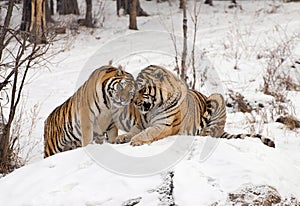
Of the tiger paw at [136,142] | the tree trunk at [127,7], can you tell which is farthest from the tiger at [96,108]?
the tree trunk at [127,7]

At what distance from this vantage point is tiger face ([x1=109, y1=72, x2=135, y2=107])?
4691mm

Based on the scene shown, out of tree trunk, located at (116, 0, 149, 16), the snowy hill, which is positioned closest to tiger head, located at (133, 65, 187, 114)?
the snowy hill

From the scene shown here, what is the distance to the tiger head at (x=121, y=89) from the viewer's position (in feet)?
15.4

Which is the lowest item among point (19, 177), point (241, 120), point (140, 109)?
point (241, 120)

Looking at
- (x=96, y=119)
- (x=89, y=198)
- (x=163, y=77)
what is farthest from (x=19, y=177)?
(x=163, y=77)

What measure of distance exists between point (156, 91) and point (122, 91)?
33cm

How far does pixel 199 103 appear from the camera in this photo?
5.43 meters

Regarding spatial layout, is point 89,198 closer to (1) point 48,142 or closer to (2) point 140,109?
(2) point 140,109

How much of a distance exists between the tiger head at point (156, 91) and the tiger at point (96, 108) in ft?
0.33

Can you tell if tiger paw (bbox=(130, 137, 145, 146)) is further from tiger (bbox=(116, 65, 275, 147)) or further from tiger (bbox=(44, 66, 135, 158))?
tiger (bbox=(44, 66, 135, 158))

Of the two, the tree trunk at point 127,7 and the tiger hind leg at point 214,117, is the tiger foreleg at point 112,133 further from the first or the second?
the tree trunk at point 127,7

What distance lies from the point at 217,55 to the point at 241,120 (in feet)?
15.4

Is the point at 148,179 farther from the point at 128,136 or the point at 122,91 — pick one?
the point at 122,91

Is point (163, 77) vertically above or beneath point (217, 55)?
above
